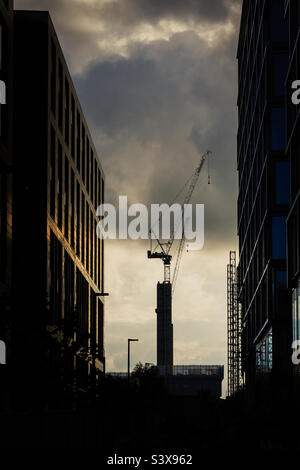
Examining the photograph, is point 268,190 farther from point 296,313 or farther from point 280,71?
point 296,313

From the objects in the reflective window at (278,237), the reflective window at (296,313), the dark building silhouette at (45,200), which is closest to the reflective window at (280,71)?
the reflective window at (278,237)

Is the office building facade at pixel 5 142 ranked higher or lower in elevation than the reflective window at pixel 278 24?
lower

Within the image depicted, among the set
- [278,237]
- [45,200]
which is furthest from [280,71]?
[45,200]

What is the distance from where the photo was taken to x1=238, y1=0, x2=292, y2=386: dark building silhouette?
7806 centimetres

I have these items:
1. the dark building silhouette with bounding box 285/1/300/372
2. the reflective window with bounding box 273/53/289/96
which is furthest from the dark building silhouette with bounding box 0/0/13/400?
the reflective window with bounding box 273/53/289/96

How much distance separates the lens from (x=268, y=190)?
79.4 m

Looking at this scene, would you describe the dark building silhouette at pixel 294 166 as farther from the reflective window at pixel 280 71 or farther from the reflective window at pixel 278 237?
the reflective window at pixel 280 71

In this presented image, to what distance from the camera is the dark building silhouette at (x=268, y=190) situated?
78.1 metres

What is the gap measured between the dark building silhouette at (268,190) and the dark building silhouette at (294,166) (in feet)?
46.7

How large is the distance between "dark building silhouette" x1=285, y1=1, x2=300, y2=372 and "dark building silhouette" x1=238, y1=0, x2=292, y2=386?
1424 centimetres

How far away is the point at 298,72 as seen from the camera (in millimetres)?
56406

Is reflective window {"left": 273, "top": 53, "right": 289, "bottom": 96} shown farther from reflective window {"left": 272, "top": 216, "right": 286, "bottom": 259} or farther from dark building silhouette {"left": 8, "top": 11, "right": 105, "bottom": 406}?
dark building silhouette {"left": 8, "top": 11, "right": 105, "bottom": 406}

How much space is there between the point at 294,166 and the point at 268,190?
69.2 feet
